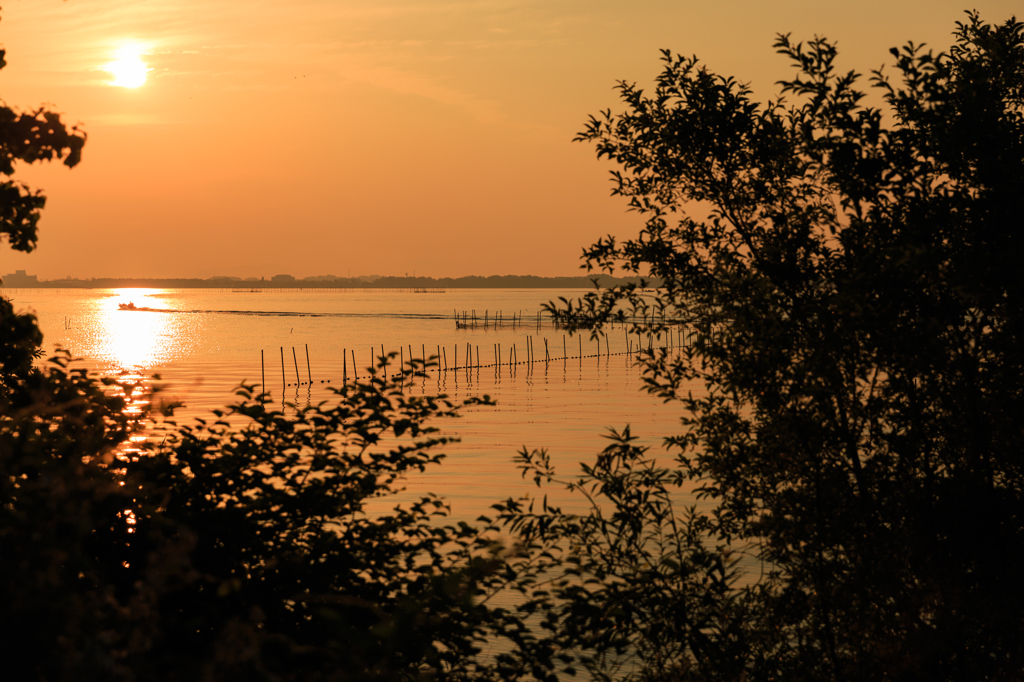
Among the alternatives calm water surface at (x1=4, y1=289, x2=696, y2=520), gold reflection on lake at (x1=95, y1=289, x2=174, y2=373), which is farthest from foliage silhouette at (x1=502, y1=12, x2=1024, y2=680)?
gold reflection on lake at (x1=95, y1=289, x2=174, y2=373)

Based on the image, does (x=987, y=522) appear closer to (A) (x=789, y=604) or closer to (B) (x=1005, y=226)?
(A) (x=789, y=604)

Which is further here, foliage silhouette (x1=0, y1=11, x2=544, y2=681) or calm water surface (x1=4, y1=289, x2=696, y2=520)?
calm water surface (x1=4, y1=289, x2=696, y2=520)

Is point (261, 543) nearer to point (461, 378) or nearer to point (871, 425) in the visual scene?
point (871, 425)

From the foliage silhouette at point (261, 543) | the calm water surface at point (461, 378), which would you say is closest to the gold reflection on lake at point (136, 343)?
the calm water surface at point (461, 378)

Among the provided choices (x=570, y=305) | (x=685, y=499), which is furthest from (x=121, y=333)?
(x=570, y=305)

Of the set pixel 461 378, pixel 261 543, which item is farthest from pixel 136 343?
pixel 261 543

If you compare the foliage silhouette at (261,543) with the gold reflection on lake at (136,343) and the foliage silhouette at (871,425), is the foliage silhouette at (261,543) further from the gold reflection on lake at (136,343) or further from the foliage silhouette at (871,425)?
the gold reflection on lake at (136,343)

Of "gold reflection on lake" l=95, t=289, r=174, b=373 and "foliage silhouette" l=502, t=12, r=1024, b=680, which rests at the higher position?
"gold reflection on lake" l=95, t=289, r=174, b=373

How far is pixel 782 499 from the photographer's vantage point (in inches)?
294

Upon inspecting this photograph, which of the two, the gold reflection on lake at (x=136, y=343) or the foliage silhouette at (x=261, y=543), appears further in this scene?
the gold reflection on lake at (x=136, y=343)

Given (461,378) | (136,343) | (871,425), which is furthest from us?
(136,343)

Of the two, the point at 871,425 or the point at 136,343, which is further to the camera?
the point at 136,343

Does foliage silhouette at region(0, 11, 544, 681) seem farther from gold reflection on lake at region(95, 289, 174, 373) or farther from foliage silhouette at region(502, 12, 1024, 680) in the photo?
gold reflection on lake at region(95, 289, 174, 373)

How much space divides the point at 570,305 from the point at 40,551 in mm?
6776
